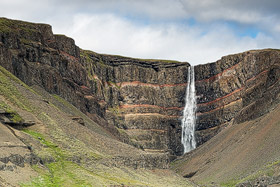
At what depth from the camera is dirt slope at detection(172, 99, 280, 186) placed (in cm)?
10050

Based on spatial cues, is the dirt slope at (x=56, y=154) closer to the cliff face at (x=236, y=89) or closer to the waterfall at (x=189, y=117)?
the cliff face at (x=236, y=89)

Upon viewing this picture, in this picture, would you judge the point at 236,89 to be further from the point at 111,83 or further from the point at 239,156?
the point at 239,156

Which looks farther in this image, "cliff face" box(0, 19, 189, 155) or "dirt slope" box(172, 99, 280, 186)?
"cliff face" box(0, 19, 189, 155)

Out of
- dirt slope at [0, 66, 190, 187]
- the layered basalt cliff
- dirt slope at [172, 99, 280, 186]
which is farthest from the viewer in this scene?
the layered basalt cliff

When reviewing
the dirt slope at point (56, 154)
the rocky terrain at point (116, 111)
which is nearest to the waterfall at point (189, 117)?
the rocky terrain at point (116, 111)

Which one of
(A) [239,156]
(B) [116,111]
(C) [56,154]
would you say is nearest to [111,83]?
(B) [116,111]

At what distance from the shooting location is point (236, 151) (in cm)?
12081

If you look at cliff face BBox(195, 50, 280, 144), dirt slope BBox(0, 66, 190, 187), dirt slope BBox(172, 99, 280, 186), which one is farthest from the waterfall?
dirt slope BBox(0, 66, 190, 187)

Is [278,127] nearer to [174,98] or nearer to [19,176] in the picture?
[19,176]

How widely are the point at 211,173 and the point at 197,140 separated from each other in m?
55.4

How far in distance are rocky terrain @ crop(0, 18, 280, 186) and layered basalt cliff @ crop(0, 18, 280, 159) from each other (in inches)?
12.4

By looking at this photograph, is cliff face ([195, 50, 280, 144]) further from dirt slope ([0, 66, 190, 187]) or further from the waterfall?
dirt slope ([0, 66, 190, 187])

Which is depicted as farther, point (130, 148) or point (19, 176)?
point (130, 148)

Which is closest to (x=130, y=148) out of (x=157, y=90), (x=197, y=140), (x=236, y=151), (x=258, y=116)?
(x=236, y=151)
